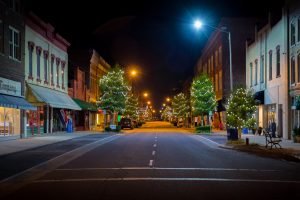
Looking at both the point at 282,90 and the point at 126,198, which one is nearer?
the point at 126,198

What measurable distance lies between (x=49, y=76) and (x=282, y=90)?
23.2m

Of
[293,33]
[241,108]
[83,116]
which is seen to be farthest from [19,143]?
[83,116]

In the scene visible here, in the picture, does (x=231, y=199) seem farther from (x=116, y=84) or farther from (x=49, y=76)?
(x=116, y=84)

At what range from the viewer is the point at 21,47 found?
39.1 meters

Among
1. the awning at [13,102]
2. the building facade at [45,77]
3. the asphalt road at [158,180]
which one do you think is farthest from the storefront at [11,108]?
the asphalt road at [158,180]

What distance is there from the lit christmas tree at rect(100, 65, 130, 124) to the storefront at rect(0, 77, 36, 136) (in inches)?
1099

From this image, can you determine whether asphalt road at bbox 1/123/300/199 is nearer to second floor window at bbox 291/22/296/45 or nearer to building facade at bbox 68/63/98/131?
second floor window at bbox 291/22/296/45

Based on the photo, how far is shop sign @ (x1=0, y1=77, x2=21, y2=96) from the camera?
1363 inches

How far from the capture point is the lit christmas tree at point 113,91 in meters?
67.2

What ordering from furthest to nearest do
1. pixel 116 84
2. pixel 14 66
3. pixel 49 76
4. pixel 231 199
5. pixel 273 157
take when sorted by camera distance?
pixel 116 84
pixel 49 76
pixel 14 66
pixel 273 157
pixel 231 199

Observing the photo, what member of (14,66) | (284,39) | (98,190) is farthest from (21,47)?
(98,190)

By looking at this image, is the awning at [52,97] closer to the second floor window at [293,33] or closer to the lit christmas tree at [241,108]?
the lit christmas tree at [241,108]

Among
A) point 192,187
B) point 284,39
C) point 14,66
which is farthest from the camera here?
point 284,39

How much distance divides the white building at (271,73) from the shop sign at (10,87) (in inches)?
820
